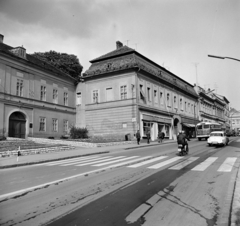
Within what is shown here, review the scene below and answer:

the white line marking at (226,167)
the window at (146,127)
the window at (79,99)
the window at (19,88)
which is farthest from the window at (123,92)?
the white line marking at (226,167)

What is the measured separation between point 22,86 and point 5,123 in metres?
5.39

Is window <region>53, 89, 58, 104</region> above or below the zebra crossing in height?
above

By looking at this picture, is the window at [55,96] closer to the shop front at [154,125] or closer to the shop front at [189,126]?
the shop front at [154,125]

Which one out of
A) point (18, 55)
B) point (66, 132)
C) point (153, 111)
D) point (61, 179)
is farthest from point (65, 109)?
point (61, 179)

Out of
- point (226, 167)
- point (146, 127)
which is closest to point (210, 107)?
point (146, 127)

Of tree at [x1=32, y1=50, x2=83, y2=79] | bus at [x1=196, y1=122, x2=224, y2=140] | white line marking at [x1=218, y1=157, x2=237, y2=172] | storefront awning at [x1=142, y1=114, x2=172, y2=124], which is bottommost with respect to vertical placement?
white line marking at [x1=218, y1=157, x2=237, y2=172]

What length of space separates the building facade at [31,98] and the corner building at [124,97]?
136 inches

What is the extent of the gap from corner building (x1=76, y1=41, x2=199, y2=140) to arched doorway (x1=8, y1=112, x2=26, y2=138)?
10154 millimetres

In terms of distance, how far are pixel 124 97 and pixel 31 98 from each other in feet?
41.1

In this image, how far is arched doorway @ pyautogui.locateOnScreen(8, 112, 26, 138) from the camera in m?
28.3

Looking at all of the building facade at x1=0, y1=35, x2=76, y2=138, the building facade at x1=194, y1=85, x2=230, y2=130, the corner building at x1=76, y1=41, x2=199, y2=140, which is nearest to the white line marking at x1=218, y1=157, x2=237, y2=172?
the corner building at x1=76, y1=41, x2=199, y2=140

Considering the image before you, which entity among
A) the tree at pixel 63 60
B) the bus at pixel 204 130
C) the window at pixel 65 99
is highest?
the tree at pixel 63 60

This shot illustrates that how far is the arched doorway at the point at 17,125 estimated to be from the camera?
28.3 meters

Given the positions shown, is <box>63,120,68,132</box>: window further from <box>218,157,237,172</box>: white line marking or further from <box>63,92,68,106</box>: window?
<box>218,157,237,172</box>: white line marking
